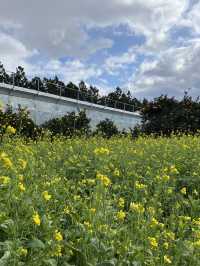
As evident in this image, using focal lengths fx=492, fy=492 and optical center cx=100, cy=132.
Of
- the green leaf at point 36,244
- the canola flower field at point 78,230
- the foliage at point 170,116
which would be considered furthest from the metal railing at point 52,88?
the green leaf at point 36,244

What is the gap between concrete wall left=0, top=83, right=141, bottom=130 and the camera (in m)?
17.6

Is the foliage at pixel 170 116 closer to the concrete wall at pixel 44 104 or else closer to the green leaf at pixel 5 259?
the concrete wall at pixel 44 104

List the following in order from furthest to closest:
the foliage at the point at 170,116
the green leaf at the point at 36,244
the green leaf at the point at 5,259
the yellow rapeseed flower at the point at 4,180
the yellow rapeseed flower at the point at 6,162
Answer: the foliage at the point at 170,116 → the yellow rapeseed flower at the point at 6,162 → the yellow rapeseed flower at the point at 4,180 → the green leaf at the point at 36,244 → the green leaf at the point at 5,259

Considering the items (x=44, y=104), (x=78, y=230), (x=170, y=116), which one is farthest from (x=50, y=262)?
(x=44, y=104)

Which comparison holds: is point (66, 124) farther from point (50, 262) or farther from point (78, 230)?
point (50, 262)

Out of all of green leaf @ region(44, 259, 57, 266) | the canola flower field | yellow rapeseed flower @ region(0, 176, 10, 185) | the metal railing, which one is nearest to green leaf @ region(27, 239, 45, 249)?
the canola flower field

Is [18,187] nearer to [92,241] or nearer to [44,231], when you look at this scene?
[44,231]

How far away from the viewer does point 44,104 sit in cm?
1989

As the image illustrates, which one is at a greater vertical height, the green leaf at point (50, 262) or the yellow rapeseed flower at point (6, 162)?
the yellow rapeseed flower at point (6, 162)

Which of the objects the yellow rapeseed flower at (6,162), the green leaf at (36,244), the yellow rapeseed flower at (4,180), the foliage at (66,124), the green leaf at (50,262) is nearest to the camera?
the green leaf at (50,262)

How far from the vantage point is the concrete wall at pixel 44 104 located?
57.9 feet

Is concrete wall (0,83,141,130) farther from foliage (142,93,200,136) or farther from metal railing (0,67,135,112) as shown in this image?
foliage (142,93,200,136)

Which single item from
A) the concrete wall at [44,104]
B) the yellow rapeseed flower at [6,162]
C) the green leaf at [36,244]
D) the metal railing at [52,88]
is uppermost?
the metal railing at [52,88]

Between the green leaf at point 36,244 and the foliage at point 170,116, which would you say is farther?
the foliage at point 170,116
